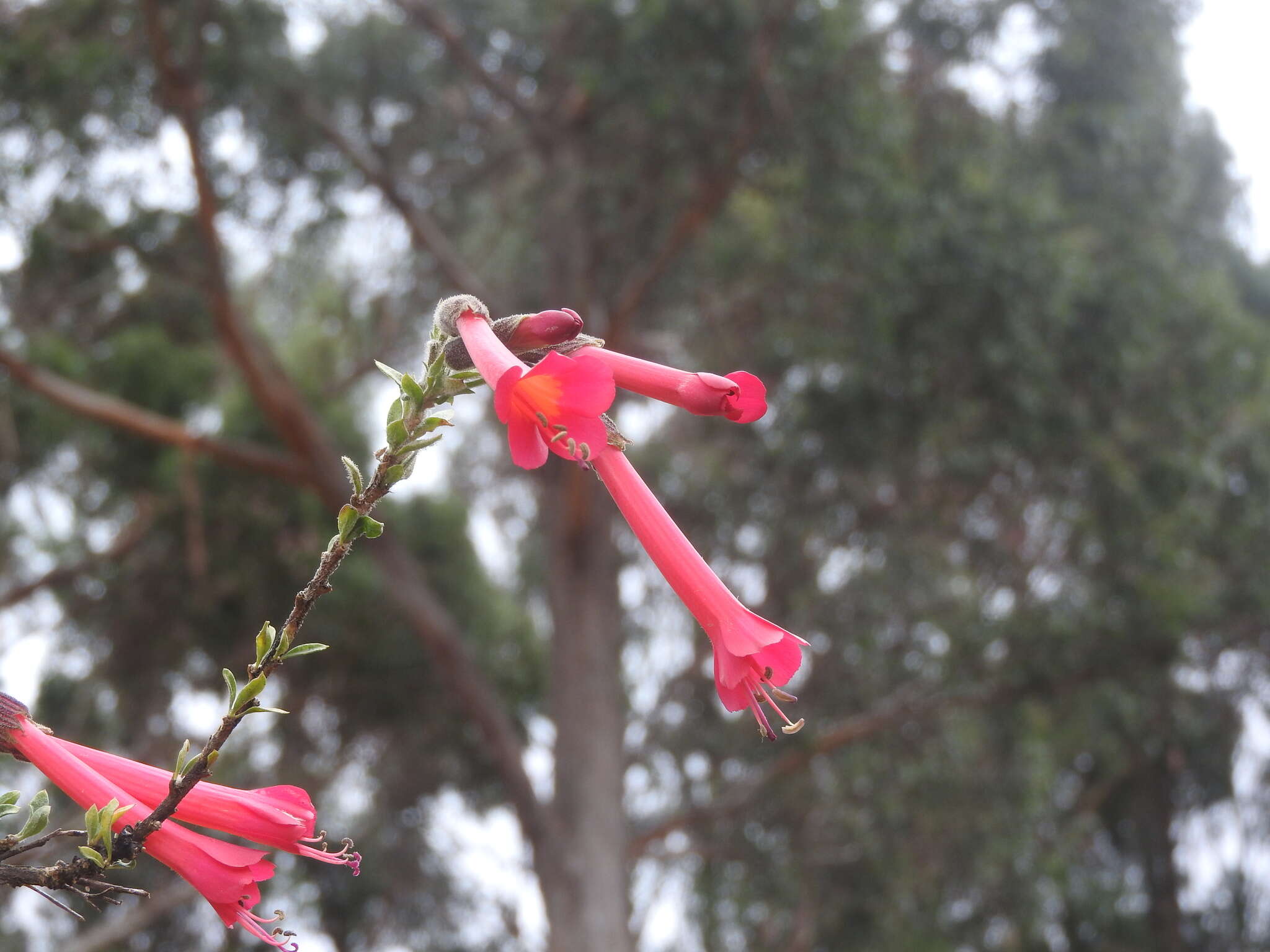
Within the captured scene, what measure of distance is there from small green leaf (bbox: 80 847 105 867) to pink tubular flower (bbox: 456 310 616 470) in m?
0.44

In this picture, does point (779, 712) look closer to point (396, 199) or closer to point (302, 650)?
point (302, 650)

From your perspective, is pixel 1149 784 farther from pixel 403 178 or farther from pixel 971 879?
pixel 403 178

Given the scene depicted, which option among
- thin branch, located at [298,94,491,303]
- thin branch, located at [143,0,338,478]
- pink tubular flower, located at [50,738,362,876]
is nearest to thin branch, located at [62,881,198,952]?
thin branch, located at [143,0,338,478]

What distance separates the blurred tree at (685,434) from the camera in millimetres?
7141

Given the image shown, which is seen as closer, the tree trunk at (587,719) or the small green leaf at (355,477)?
the small green leaf at (355,477)

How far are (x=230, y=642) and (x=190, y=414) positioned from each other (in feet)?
5.34

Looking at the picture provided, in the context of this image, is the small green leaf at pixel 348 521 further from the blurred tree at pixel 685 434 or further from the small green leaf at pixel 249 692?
the blurred tree at pixel 685 434

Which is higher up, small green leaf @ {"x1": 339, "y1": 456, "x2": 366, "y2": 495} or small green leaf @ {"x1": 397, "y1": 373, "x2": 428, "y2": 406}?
small green leaf @ {"x1": 397, "y1": 373, "x2": 428, "y2": 406}

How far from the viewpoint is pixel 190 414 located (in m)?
8.02

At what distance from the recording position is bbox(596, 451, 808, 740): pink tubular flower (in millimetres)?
1104

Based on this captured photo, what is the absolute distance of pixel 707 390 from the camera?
Result: 3.59 ft

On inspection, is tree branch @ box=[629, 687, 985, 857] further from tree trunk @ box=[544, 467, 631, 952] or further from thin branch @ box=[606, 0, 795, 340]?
thin branch @ box=[606, 0, 795, 340]

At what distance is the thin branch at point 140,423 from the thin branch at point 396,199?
1929 mm

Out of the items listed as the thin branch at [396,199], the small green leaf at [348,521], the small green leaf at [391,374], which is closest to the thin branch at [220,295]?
the thin branch at [396,199]
